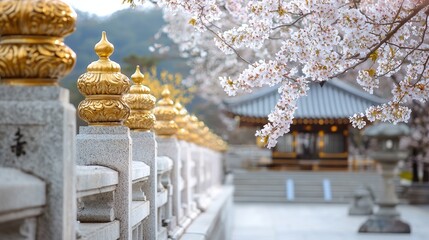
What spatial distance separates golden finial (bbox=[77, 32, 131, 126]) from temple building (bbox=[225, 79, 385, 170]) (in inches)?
1291

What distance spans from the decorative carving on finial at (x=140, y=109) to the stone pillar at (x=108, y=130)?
1.33m

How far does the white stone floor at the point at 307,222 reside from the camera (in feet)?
59.1

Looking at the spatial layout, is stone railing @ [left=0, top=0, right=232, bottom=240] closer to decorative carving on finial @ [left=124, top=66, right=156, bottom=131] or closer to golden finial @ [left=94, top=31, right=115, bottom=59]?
golden finial @ [left=94, top=31, right=115, bottom=59]

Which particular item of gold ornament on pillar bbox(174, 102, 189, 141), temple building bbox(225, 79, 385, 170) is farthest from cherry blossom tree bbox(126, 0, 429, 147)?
temple building bbox(225, 79, 385, 170)

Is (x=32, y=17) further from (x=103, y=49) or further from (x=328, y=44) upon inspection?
(x=328, y=44)

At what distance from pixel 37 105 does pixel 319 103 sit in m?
37.3

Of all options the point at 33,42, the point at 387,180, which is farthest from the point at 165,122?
the point at 387,180

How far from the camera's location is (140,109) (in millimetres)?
6750

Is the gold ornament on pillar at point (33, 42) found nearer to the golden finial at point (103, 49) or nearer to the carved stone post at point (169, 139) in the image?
the golden finial at point (103, 49)

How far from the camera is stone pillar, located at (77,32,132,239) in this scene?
5062 millimetres

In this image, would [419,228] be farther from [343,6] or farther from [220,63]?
[343,6]

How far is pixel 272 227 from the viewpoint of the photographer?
20.3 m

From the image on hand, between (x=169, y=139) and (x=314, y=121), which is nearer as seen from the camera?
(x=169, y=139)

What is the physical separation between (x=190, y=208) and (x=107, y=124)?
5758 millimetres
